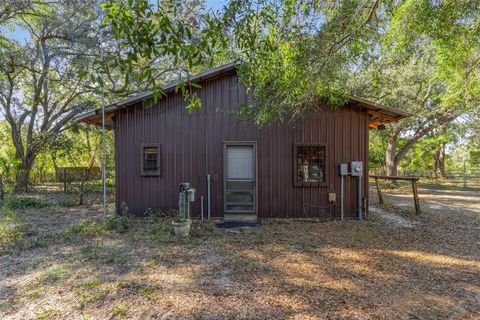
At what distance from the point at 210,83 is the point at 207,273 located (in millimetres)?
4660

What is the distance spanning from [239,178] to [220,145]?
3.09 feet

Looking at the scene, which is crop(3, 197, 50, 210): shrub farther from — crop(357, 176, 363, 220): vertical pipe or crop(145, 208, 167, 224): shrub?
crop(357, 176, 363, 220): vertical pipe

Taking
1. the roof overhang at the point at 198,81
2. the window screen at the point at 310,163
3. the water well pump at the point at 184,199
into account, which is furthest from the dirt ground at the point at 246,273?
the roof overhang at the point at 198,81

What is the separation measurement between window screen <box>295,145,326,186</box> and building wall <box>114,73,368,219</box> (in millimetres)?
149

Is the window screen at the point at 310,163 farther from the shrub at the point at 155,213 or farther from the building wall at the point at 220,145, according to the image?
the shrub at the point at 155,213

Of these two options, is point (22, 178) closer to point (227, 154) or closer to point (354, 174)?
point (227, 154)

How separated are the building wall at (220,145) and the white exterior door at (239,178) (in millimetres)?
158

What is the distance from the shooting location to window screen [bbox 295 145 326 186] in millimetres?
6758

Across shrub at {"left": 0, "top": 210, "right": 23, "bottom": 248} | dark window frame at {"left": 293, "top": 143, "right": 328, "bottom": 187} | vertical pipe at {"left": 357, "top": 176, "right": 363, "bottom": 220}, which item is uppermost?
dark window frame at {"left": 293, "top": 143, "right": 328, "bottom": 187}

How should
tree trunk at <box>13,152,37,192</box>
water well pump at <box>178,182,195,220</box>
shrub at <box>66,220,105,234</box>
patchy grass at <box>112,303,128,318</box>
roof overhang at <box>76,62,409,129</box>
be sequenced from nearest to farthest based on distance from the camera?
patchy grass at <box>112,303,128,318</box> < water well pump at <box>178,182,195,220</box> < shrub at <box>66,220,105,234</box> < roof overhang at <box>76,62,409,129</box> < tree trunk at <box>13,152,37,192</box>

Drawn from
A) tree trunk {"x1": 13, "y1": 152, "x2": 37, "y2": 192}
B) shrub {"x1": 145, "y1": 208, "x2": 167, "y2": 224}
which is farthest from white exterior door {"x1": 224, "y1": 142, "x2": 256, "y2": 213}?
tree trunk {"x1": 13, "y1": 152, "x2": 37, "y2": 192}

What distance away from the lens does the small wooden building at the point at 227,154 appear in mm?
6742

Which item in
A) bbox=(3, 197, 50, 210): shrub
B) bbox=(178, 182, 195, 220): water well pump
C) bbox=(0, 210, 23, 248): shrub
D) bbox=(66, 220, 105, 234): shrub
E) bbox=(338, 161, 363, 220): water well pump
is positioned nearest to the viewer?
bbox=(0, 210, 23, 248): shrub

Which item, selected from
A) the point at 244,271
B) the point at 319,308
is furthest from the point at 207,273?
the point at 319,308
